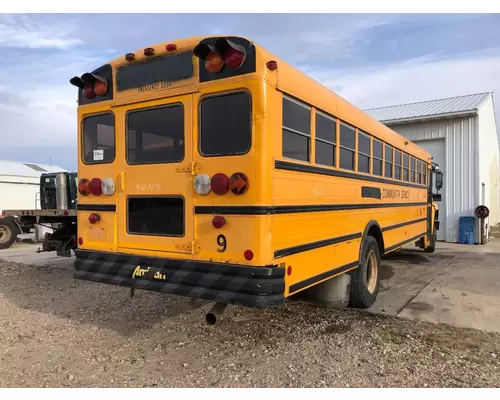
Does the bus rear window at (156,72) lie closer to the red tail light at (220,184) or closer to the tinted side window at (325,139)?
the red tail light at (220,184)

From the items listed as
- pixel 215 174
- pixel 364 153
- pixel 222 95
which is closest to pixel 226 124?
pixel 222 95

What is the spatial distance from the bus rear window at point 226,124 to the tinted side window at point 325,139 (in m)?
0.89

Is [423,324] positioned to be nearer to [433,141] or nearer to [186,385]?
[186,385]

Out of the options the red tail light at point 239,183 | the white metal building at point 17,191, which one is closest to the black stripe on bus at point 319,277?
the red tail light at point 239,183

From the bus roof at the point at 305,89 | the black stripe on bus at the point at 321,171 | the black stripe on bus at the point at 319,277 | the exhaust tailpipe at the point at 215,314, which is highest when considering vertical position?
the bus roof at the point at 305,89

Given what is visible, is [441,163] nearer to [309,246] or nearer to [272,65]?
[309,246]

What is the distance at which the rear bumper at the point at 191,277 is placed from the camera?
3031 millimetres

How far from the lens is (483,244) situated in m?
12.3

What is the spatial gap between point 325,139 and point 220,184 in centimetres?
126

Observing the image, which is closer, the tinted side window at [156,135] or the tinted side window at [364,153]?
the tinted side window at [156,135]

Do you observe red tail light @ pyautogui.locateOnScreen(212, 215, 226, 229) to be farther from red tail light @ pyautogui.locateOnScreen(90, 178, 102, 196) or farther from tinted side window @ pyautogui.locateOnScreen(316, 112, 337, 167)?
red tail light @ pyautogui.locateOnScreen(90, 178, 102, 196)

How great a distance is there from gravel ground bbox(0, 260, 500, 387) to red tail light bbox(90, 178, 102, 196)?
1490mm

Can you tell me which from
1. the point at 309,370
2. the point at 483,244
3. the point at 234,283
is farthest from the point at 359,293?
the point at 483,244

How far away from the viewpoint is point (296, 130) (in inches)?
135
